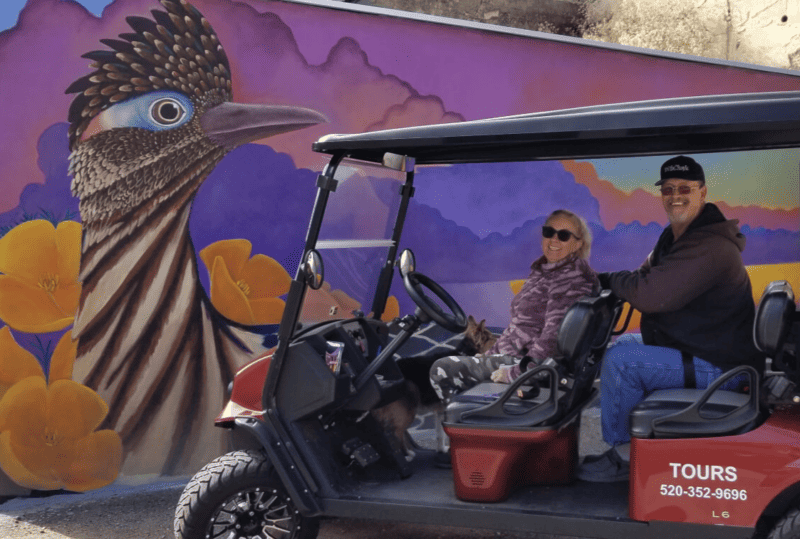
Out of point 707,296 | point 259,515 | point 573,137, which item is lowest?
point 259,515

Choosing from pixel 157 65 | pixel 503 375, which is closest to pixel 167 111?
pixel 157 65

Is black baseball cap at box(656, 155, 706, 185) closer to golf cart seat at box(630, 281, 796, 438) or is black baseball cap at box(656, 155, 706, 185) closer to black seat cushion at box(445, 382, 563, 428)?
golf cart seat at box(630, 281, 796, 438)

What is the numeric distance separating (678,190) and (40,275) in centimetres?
318

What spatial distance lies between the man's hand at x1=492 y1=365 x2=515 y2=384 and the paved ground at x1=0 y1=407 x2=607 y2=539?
0.45 m

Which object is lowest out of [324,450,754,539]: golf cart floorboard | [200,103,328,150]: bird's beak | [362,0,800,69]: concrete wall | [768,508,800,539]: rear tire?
[324,450,754,539]: golf cart floorboard

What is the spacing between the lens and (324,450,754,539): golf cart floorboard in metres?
2.33

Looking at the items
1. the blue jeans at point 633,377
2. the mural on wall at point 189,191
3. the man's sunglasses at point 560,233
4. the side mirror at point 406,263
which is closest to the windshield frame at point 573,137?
the side mirror at point 406,263

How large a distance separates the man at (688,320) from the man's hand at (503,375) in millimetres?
385

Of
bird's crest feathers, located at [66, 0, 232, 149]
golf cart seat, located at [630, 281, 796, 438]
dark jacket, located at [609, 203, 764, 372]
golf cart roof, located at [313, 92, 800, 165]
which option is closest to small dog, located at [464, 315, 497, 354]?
golf cart roof, located at [313, 92, 800, 165]

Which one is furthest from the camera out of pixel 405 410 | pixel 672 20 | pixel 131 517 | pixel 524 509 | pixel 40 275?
pixel 672 20

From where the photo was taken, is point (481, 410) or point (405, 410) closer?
point (481, 410)

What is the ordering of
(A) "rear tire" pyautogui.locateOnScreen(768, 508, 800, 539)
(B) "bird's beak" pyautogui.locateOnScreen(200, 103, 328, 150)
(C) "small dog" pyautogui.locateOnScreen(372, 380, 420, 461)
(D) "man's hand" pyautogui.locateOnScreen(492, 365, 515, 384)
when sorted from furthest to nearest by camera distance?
(B) "bird's beak" pyautogui.locateOnScreen(200, 103, 328, 150) < (C) "small dog" pyautogui.locateOnScreen(372, 380, 420, 461) < (D) "man's hand" pyautogui.locateOnScreen(492, 365, 515, 384) < (A) "rear tire" pyautogui.locateOnScreen(768, 508, 800, 539)

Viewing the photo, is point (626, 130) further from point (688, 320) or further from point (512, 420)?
point (512, 420)

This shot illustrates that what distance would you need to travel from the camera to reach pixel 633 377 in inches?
104
